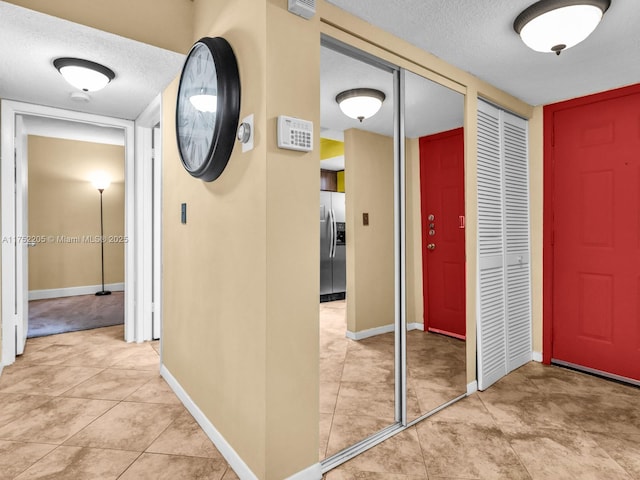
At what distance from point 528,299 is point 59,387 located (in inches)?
145

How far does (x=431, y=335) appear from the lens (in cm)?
244

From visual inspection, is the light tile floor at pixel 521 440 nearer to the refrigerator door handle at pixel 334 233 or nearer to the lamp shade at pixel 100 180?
the refrigerator door handle at pixel 334 233

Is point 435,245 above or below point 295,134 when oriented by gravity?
below

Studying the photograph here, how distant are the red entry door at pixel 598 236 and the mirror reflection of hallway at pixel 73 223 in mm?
5312

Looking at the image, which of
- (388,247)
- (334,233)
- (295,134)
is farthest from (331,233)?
(295,134)

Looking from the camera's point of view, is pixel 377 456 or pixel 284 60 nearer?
pixel 284 60

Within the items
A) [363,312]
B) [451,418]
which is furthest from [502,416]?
[363,312]

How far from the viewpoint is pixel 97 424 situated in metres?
2.05

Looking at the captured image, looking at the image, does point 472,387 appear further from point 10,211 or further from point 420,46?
point 10,211

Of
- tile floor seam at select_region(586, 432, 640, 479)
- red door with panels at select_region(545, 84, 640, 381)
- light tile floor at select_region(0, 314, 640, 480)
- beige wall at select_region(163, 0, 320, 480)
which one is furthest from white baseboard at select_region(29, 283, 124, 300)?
tile floor seam at select_region(586, 432, 640, 479)

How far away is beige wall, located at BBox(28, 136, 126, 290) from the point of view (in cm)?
551

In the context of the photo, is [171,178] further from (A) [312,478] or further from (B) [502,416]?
(B) [502,416]

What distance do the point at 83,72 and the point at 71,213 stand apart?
440 centimetres

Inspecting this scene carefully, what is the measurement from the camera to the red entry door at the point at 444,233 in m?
2.46
